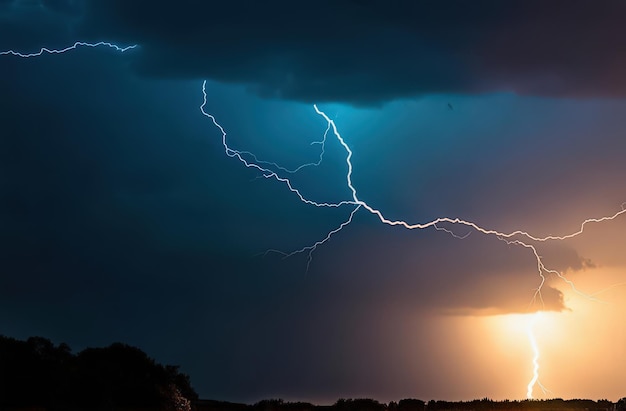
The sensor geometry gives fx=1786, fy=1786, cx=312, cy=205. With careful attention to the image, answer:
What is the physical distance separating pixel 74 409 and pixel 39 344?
373 cm

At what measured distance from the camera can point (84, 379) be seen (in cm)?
6047

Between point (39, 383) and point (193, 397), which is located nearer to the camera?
point (39, 383)

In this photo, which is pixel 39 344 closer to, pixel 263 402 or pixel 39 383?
pixel 39 383

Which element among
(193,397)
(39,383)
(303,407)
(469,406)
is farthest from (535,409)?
(39,383)

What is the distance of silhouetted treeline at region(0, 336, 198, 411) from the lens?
58.9m

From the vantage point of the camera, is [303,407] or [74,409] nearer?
[74,409]

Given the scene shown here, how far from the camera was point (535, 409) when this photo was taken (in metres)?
63.5

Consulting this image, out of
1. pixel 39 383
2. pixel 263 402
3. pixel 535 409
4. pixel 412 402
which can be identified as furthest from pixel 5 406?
pixel 535 409

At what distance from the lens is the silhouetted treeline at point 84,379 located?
5894 cm

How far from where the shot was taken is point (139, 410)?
6166 centimetres

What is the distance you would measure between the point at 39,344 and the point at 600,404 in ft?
66.6

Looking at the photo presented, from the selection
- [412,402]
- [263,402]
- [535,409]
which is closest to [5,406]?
[263,402]

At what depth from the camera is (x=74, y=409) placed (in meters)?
58.7

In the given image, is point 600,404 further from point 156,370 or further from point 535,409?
point 156,370
